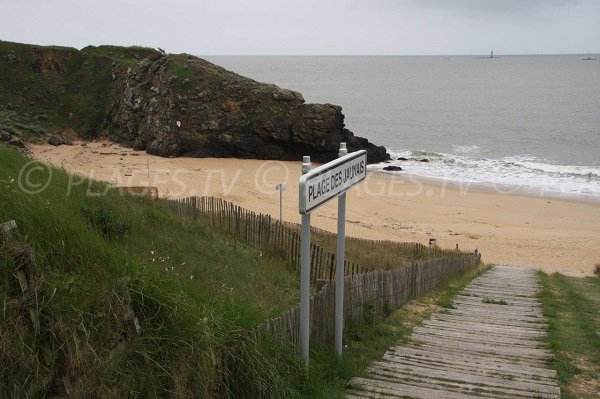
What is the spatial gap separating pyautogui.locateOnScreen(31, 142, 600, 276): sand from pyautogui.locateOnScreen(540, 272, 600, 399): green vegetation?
824 centimetres

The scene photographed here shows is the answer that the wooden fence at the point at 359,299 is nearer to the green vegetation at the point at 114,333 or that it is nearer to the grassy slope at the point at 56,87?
the green vegetation at the point at 114,333

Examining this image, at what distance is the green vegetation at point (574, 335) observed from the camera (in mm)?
6227

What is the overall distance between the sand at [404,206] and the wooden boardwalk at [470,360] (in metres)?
13.2

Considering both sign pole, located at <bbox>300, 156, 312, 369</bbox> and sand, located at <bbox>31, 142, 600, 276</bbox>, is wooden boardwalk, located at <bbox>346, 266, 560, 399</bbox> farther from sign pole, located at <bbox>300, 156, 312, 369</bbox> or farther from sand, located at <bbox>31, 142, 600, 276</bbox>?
sand, located at <bbox>31, 142, 600, 276</bbox>

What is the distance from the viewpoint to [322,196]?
521cm

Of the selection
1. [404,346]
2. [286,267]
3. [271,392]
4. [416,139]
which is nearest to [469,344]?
[404,346]

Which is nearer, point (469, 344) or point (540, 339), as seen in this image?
point (469, 344)

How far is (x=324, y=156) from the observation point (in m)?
45.0

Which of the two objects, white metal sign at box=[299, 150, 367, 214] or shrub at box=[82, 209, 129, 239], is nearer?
white metal sign at box=[299, 150, 367, 214]

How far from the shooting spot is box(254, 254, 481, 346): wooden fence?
530 cm

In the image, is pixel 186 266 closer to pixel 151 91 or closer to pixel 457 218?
pixel 457 218

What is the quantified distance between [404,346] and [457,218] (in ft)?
79.3

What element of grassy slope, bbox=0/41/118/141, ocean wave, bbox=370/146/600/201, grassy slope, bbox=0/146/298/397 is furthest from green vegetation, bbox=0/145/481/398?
grassy slope, bbox=0/41/118/141

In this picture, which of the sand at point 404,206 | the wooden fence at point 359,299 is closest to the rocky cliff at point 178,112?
the sand at point 404,206
